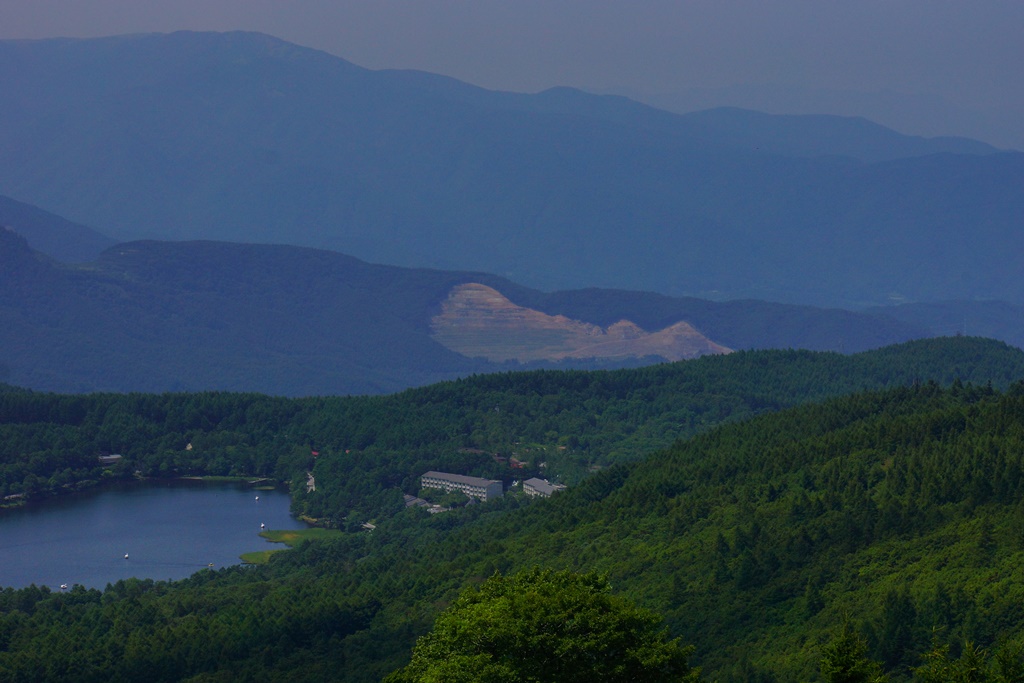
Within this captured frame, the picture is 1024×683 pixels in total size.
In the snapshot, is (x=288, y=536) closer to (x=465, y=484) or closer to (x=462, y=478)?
(x=465, y=484)

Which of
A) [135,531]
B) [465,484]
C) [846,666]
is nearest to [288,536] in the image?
[135,531]

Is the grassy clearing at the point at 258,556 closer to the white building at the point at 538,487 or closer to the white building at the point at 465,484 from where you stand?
the white building at the point at 465,484

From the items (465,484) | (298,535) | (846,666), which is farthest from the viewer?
(465,484)

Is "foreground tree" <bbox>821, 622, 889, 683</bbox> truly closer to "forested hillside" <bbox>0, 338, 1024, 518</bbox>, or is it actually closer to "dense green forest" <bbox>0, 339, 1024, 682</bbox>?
"dense green forest" <bbox>0, 339, 1024, 682</bbox>

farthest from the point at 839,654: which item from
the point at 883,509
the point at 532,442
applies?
the point at 532,442

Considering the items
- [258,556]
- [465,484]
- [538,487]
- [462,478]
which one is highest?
[462,478]

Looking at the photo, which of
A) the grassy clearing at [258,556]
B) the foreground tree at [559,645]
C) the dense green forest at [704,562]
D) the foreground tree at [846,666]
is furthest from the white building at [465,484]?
the foreground tree at [846,666]

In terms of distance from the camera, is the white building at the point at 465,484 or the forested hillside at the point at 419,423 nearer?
the white building at the point at 465,484
